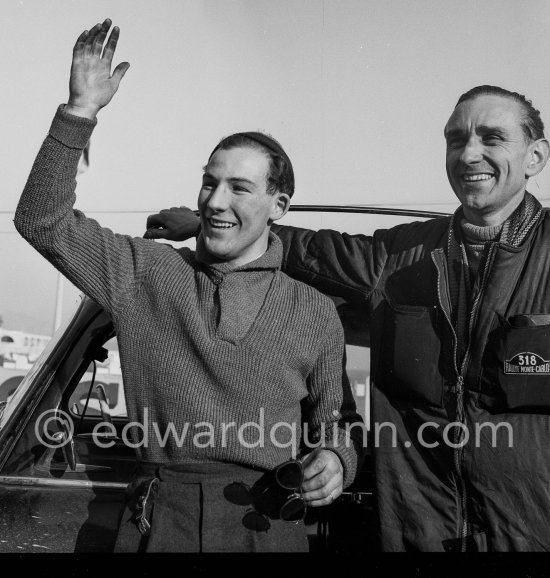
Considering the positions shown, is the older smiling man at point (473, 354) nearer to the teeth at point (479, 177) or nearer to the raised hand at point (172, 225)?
the teeth at point (479, 177)

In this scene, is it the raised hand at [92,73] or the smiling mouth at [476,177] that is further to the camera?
the smiling mouth at [476,177]

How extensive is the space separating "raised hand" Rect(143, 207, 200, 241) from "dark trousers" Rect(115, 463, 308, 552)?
64 cm

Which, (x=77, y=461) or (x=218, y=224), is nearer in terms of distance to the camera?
(x=218, y=224)

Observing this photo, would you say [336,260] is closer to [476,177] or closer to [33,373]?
[476,177]

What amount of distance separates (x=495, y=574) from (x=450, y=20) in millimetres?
1252

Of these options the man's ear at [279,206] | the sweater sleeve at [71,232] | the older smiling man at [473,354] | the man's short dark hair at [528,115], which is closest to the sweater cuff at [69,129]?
the sweater sleeve at [71,232]

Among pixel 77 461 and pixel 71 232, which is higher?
pixel 71 232

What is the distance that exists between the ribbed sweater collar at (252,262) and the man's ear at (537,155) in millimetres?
603

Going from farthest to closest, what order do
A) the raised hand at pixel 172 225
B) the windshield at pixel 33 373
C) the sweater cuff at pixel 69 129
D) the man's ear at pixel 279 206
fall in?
the windshield at pixel 33 373 → the raised hand at pixel 172 225 → the man's ear at pixel 279 206 → the sweater cuff at pixel 69 129

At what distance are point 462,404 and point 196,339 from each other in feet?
1.96

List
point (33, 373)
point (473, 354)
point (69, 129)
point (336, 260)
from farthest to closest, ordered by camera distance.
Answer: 1. point (33, 373)
2. point (336, 260)
3. point (473, 354)
4. point (69, 129)

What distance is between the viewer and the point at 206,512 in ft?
5.01

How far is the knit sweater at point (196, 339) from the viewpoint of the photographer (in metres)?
1.53

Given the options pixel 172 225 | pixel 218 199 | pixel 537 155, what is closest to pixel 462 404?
pixel 537 155
